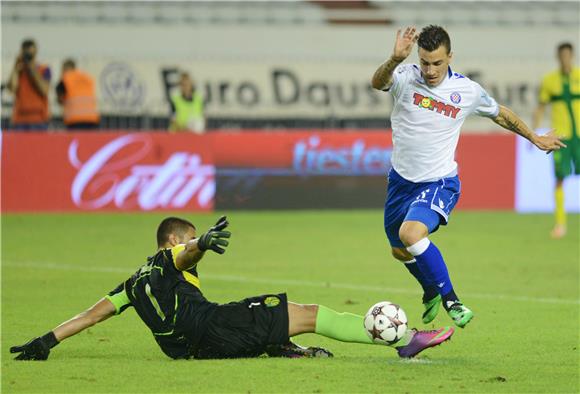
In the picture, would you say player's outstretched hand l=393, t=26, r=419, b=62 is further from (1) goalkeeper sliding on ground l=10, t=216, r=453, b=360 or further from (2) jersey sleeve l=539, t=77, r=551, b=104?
(2) jersey sleeve l=539, t=77, r=551, b=104

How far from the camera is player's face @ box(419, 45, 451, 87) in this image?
28.1ft

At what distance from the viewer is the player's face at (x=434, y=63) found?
856 cm

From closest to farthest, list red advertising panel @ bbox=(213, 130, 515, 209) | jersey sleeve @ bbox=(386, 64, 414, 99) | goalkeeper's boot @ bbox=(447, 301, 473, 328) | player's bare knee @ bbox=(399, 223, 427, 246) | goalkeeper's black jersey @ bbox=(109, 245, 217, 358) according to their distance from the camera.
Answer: goalkeeper's black jersey @ bbox=(109, 245, 217, 358)
goalkeeper's boot @ bbox=(447, 301, 473, 328)
player's bare knee @ bbox=(399, 223, 427, 246)
jersey sleeve @ bbox=(386, 64, 414, 99)
red advertising panel @ bbox=(213, 130, 515, 209)

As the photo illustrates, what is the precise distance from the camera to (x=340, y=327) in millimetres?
8062

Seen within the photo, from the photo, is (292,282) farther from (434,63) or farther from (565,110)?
(565,110)

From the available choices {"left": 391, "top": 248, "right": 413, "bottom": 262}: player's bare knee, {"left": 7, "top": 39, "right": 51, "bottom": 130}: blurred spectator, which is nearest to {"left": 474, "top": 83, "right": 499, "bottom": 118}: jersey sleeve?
{"left": 391, "top": 248, "right": 413, "bottom": 262}: player's bare knee

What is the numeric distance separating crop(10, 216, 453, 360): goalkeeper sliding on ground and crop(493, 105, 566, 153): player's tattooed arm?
1662 mm

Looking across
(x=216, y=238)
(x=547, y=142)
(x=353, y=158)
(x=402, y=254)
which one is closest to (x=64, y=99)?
(x=353, y=158)

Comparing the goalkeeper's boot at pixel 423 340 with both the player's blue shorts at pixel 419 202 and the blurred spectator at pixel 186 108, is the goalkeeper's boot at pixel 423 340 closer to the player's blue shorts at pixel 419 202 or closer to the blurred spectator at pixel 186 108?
the player's blue shorts at pixel 419 202

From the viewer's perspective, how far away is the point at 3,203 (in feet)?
63.1

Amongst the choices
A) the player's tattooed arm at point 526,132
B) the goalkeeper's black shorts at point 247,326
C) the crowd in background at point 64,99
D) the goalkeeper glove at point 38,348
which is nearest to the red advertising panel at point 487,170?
the crowd in background at point 64,99

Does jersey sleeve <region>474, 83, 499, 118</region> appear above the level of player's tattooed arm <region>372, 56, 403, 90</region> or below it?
below

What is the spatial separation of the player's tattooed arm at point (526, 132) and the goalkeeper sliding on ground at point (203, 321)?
166 cm

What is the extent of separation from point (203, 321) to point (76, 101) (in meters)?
14.0
